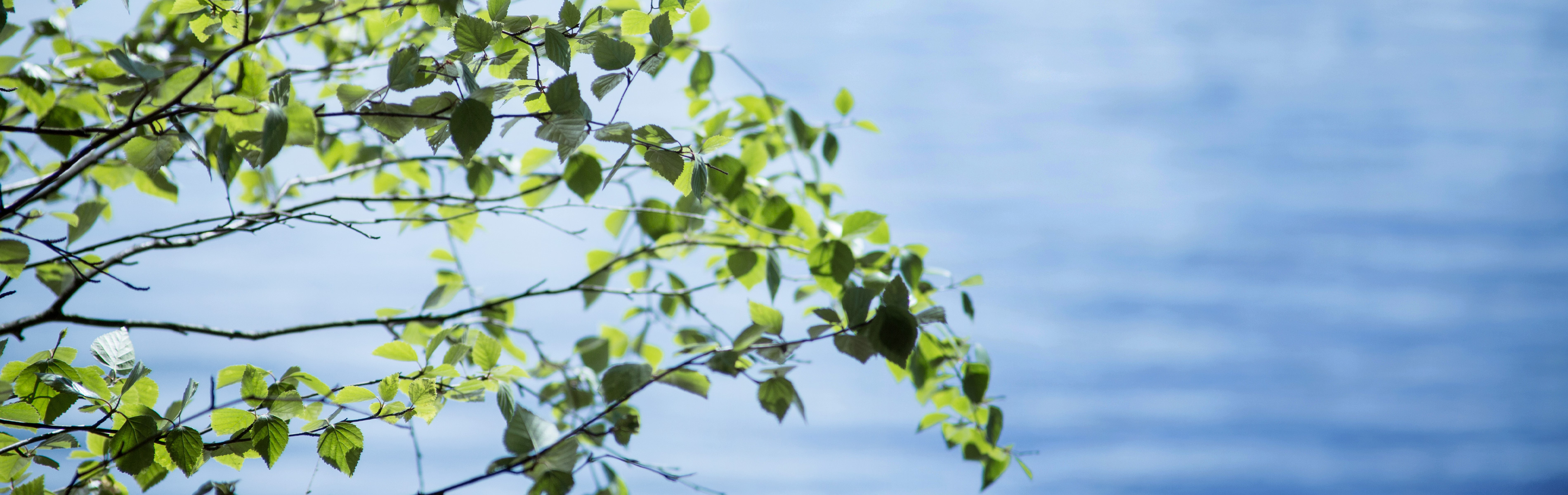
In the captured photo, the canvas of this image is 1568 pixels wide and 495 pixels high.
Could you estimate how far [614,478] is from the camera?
0.78 metres

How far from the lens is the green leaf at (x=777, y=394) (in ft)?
1.70

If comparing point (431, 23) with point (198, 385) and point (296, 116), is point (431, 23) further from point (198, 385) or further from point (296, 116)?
point (198, 385)

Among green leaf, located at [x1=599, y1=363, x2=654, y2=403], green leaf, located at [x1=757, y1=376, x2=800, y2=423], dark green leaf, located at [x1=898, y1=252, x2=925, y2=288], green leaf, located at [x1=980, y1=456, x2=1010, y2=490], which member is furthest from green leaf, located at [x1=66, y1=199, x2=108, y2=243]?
green leaf, located at [x1=980, y1=456, x2=1010, y2=490]

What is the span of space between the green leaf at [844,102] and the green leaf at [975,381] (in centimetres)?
30

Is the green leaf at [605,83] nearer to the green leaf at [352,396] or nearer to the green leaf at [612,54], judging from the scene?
the green leaf at [612,54]

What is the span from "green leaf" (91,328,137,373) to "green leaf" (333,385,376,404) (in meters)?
0.09

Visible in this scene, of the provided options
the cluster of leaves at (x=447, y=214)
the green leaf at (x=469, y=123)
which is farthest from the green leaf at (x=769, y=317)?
the green leaf at (x=469, y=123)

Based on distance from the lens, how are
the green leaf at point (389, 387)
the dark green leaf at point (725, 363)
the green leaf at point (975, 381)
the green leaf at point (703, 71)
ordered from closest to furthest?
the green leaf at point (389, 387)
the dark green leaf at point (725, 363)
the green leaf at point (975, 381)
the green leaf at point (703, 71)

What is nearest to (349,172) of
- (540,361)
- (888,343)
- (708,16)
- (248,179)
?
(248,179)

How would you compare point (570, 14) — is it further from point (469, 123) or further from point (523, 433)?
point (523, 433)

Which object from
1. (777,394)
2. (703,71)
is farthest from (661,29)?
(703,71)

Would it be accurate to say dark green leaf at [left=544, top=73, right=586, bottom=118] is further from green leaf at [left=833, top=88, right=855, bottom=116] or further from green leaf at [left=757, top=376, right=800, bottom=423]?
green leaf at [left=833, top=88, right=855, bottom=116]

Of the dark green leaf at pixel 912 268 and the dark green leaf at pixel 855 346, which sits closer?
the dark green leaf at pixel 855 346

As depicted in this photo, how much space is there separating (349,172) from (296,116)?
1.38ft
